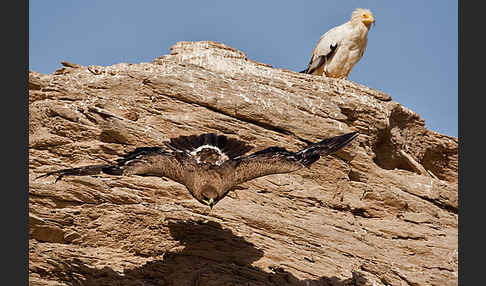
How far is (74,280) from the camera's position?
8070mm

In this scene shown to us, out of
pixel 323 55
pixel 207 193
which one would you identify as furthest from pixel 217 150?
pixel 323 55

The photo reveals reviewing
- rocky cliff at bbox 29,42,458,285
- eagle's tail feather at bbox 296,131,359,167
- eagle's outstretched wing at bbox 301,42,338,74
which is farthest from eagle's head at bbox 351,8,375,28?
eagle's tail feather at bbox 296,131,359,167

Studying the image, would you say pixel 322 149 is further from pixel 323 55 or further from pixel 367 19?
pixel 367 19

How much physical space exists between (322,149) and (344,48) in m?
6.04

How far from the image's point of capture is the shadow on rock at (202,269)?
8156 mm

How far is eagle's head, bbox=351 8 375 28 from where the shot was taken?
1412 cm

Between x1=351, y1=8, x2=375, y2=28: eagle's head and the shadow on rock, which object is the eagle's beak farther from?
the shadow on rock

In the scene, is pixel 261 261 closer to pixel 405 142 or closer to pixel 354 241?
pixel 354 241

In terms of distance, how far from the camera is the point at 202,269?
27.7 ft

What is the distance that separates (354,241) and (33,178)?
524 centimetres

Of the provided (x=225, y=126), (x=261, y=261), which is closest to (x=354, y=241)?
(x=261, y=261)

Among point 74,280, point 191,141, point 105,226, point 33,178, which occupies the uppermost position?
point 191,141

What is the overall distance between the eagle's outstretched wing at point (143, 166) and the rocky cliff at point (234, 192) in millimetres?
1217

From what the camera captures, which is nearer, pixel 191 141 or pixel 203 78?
pixel 191 141
